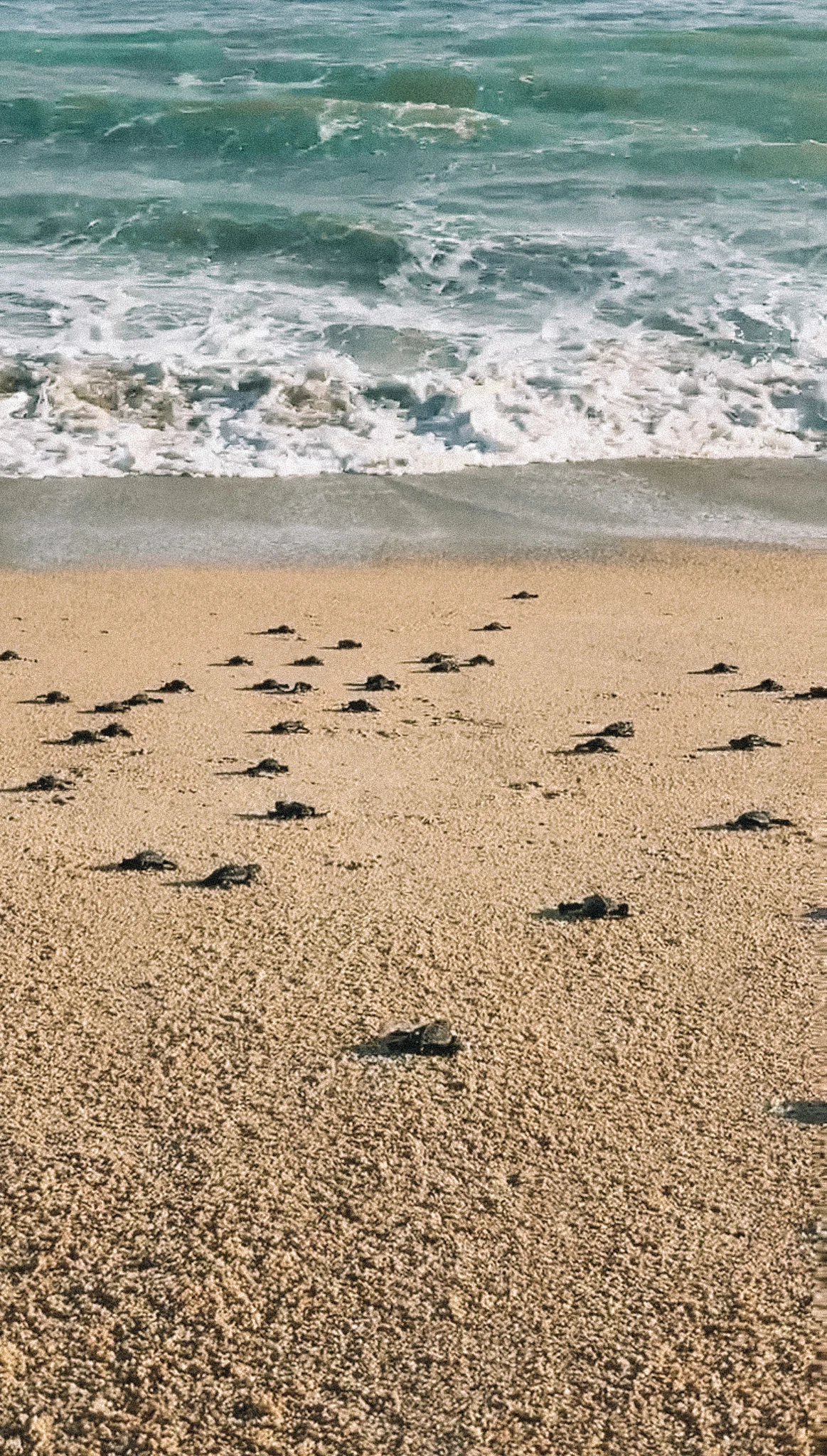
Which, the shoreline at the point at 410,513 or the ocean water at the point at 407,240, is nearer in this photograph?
the shoreline at the point at 410,513

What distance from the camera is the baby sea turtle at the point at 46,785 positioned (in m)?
Result: 4.87

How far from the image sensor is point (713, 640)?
22.4 ft

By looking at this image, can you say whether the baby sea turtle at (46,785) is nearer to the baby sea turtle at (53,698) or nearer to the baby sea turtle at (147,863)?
the baby sea turtle at (147,863)

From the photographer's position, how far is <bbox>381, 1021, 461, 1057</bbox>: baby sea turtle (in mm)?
3281

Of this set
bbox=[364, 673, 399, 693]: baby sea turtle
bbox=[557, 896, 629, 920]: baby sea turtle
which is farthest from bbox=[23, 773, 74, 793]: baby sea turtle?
bbox=[557, 896, 629, 920]: baby sea turtle

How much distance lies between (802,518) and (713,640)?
267cm

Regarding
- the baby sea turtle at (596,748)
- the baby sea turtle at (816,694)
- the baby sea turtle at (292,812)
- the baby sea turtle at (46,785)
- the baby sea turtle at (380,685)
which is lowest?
the baby sea turtle at (380,685)

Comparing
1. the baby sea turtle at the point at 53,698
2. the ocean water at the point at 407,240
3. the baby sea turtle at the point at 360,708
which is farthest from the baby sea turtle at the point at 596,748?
the ocean water at the point at 407,240

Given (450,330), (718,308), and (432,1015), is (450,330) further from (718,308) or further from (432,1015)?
(432,1015)

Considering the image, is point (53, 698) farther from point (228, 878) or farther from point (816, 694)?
point (816, 694)

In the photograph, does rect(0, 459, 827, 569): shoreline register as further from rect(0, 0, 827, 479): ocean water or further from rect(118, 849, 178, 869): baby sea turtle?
rect(118, 849, 178, 869): baby sea turtle

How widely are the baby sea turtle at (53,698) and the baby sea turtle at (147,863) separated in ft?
6.01

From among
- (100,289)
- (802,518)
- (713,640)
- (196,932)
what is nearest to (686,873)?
(196,932)

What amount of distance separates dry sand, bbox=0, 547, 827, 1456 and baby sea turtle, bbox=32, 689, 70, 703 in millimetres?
281
